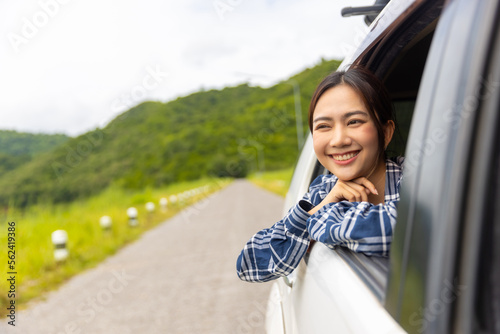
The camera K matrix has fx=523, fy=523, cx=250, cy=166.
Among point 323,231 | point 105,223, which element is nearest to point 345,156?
point 323,231

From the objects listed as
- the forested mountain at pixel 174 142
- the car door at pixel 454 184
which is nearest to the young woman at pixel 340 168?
the car door at pixel 454 184

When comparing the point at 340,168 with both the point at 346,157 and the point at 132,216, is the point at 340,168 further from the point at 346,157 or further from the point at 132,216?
the point at 132,216

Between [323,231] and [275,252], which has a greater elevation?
[323,231]

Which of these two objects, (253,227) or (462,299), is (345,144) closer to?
(462,299)

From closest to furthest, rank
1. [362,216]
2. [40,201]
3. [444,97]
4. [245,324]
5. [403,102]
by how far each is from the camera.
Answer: [444,97] → [362,216] → [403,102] → [245,324] → [40,201]

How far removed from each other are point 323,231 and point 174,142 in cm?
6028

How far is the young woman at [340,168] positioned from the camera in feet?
4.90

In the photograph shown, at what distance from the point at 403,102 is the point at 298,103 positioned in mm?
23854

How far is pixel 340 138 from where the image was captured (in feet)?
4.96

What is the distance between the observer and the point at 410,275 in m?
0.87

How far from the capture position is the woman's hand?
4.91 ft

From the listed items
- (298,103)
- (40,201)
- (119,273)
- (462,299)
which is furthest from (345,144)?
(298,103)

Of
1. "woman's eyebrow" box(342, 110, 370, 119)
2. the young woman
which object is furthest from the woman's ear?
"woman's eyebrow" box(342, 110, 370, 119)

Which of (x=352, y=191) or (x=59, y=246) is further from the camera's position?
(x=59, y=246)
